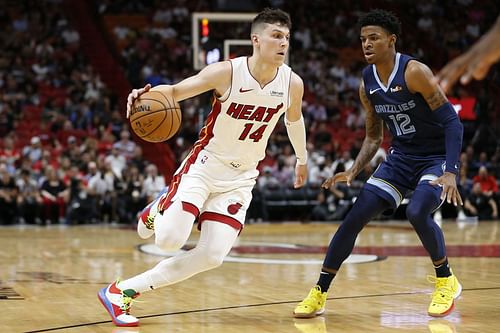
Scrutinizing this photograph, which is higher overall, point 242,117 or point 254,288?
point 242,117

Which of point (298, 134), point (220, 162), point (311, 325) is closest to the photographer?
point (311, 325)

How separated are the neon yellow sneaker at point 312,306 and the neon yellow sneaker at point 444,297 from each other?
0.71m

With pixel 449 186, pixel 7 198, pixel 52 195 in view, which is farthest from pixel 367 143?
pixel 7 198

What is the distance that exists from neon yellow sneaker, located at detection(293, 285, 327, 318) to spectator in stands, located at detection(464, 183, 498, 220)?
1272cm

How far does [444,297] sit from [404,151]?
105 cm

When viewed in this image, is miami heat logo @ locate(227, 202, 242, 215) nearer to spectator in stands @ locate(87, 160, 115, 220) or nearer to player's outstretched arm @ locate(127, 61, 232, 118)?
player's outstretched arm @ locate(127, 61, 232, 118)

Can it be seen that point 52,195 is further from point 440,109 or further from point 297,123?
point 440,109

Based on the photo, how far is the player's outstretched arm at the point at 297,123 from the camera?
6039mm

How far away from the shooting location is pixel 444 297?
5957 mm

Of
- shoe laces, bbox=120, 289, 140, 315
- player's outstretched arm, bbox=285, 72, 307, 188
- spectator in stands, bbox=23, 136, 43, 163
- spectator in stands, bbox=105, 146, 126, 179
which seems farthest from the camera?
spectator in stands, bbox=23, 136, 43, 163

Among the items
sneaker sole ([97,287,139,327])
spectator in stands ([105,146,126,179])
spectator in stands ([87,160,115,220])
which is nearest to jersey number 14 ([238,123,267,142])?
sneaker sole ([97,287,139,327])

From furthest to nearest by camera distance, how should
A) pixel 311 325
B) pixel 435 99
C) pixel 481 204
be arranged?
pixel 481 204 < pixel 435 99 < pixel 311 325

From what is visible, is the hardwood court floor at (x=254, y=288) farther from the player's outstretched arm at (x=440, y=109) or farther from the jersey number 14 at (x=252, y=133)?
the jersey number 14 at (x=252, y=133)

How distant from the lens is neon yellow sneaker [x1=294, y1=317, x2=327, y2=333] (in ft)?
17.6
